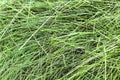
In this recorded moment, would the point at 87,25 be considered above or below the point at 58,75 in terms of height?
above

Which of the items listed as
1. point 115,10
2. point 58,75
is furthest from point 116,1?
point 58,75

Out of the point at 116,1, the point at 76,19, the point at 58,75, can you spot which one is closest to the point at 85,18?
the point at 76,19

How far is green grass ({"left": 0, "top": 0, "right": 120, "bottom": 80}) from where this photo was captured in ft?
4.34

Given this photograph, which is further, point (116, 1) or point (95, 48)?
point (116, 1)

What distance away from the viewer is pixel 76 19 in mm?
1520

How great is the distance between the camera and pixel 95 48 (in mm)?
1381

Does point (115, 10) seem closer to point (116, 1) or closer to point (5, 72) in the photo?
point (116, 1)

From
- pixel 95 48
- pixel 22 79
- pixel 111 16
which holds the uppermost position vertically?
pixel 111 16

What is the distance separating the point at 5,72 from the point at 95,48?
1.16ft

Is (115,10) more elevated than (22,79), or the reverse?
(115,10)

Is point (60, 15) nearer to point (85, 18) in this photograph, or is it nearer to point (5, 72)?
point (85, 18)

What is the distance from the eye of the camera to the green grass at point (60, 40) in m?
1.32

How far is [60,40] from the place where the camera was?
4.58ft

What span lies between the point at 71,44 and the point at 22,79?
0.75 feet
